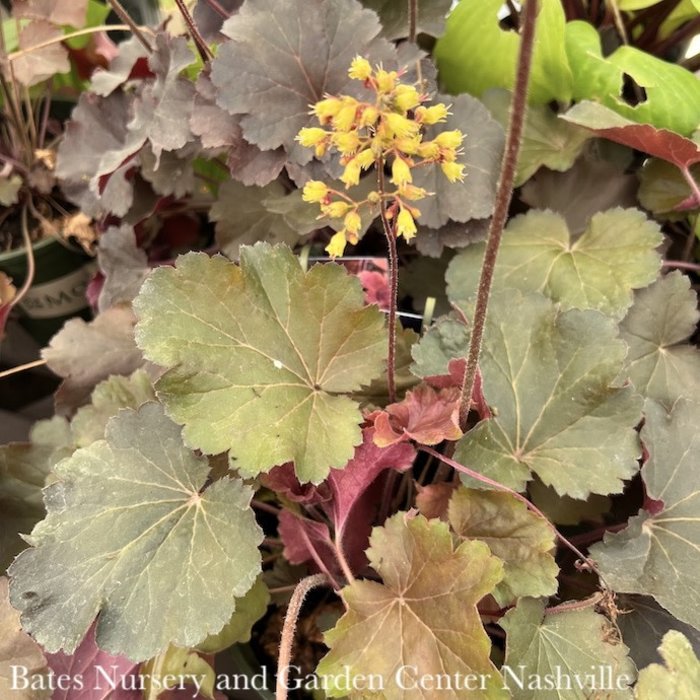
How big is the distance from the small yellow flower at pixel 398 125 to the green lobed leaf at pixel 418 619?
26cm

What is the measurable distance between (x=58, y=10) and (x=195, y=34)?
0.31 metres

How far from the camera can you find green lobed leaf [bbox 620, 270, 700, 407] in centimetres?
62

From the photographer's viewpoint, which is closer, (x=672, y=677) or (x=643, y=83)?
(x=672, y=677)

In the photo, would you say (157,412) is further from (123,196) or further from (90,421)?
(123,196)

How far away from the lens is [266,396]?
20.5 inches

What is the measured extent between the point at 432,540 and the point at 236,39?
0.48 metres

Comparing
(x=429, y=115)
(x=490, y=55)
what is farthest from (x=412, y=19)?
(x=429, y=115)

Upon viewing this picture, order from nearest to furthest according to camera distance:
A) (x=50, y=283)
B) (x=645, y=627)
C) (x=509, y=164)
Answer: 1. (x=509, y=164)
2. (x=645, y=627)
3. (x=50, y=283)

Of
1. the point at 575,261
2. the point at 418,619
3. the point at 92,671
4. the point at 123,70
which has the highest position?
the point at 123,70

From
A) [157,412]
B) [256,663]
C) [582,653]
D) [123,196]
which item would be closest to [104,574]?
[157,412]

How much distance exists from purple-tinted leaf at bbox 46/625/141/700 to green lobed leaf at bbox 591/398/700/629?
382 mm

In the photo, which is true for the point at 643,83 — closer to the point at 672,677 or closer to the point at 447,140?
the point at 447,140

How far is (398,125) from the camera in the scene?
379 millimetres

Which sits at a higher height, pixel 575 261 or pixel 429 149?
pixel 429 149
